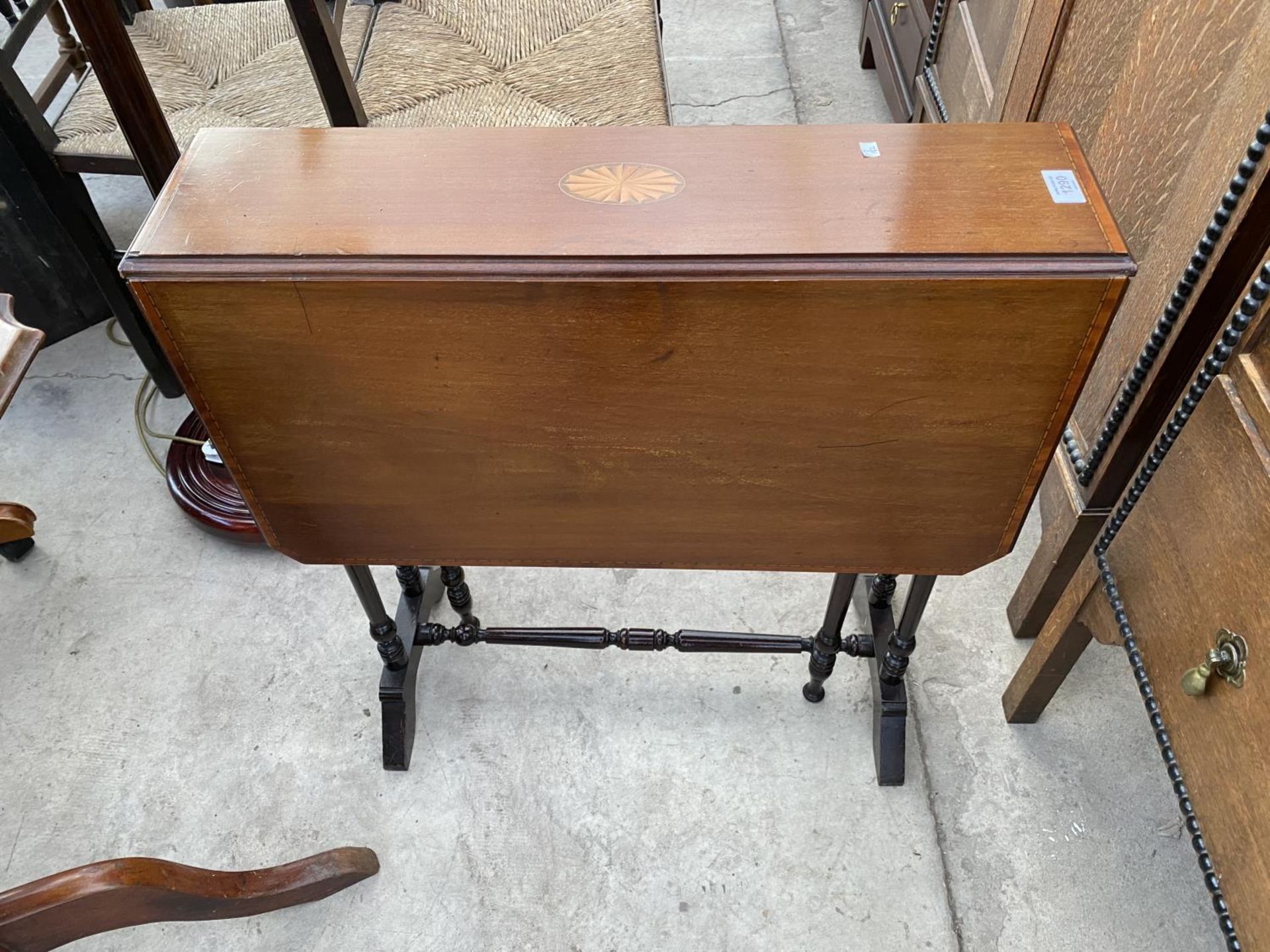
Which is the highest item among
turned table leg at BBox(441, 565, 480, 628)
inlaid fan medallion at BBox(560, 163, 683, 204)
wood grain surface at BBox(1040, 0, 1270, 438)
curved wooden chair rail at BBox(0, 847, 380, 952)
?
inlaid fan medallion at BBox(560, 163, 683, 204)

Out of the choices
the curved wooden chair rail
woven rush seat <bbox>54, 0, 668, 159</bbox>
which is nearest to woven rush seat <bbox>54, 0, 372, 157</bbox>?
woven rush seat <bbox>54, 0, 668, 159</bbox>

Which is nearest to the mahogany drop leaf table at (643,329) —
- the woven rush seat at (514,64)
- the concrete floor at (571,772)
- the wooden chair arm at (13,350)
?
the wooden chair arm at (13,350)

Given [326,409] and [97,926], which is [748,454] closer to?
[326,409]

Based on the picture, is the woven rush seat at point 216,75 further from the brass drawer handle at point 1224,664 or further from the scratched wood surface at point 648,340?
the brass drawer handle at point 1224,664

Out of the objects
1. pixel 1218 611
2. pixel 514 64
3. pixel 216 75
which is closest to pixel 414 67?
pixel 514 64

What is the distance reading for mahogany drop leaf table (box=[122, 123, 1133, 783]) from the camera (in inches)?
36.2

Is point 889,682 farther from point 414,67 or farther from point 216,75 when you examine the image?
point 216,75

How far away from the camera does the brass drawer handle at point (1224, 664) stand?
1.02 metres

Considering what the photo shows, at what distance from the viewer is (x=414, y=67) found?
1885 millimetres

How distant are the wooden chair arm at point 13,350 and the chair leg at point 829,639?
109 cm

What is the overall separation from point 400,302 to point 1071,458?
105 cm

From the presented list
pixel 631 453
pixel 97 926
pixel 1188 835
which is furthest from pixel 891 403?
pixel 97 926

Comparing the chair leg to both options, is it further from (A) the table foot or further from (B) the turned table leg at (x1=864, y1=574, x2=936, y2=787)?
(A) the table foot

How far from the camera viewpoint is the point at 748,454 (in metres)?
1.07
